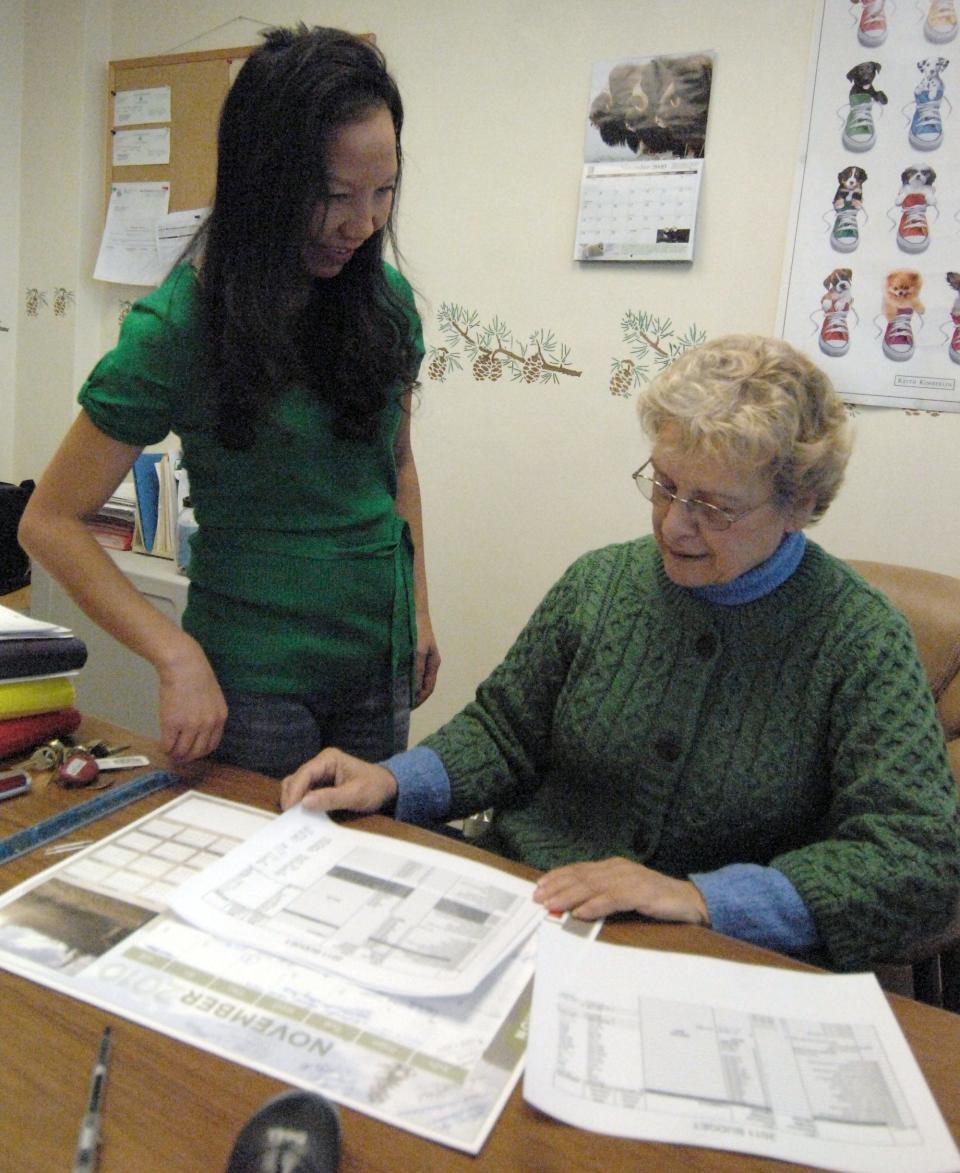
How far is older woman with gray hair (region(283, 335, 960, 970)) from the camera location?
948 millimetres

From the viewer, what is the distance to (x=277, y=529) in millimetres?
1148

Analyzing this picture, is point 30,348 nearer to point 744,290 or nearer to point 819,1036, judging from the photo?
point 744,290

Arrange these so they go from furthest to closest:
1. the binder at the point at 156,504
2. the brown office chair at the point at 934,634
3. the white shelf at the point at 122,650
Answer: the binder at the point at 156,504
the white shelf at the point at 122,650
the brown office chair at the point at 934,634

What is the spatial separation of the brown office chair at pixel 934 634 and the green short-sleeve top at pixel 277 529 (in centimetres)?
83

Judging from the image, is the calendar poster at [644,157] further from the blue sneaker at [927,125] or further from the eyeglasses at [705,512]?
A: the eyeglasses at [705,512]

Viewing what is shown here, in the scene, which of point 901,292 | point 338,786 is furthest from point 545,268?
point 338,786

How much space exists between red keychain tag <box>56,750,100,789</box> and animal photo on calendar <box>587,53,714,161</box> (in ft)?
5.37

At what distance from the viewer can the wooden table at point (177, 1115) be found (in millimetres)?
565

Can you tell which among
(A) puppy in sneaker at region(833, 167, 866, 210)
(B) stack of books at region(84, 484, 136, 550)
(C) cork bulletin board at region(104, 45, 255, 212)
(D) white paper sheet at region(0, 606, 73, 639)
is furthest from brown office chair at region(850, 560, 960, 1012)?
(C) cork bulletin board at region(104, 45, 255, 212)

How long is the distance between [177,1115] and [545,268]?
189 cm

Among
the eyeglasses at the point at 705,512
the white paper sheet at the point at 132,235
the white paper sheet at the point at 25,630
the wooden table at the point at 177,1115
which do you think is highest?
the white paper sheet at the point at 132,235

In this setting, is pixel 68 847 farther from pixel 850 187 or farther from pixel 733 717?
pixel 850 187

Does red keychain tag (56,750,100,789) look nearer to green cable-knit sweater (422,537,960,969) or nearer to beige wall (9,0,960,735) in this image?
green cable-knit sweater (422,537,960,969)

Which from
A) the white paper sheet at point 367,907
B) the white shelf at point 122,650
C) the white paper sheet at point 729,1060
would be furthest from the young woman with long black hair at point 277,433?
the white shelf at point 122,650
